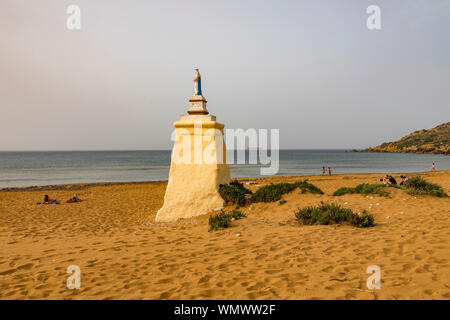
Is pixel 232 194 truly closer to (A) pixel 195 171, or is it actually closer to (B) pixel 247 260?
(A) pixel 195 171

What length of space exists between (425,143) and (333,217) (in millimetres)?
113797

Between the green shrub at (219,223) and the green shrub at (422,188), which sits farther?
the green shrub at (422,188)

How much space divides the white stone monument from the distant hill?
8804 centimetres

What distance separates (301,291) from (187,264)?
2134 millimetres

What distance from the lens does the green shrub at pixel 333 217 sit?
6.51 meters

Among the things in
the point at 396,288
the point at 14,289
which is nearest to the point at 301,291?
the point at 396,288

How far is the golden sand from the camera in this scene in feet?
11.5

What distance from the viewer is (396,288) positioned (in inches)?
130

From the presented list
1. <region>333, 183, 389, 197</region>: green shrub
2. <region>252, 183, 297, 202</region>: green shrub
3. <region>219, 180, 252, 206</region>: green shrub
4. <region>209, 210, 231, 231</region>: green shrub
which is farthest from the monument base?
<region>333, 183, 389, 197</region>: green shrub

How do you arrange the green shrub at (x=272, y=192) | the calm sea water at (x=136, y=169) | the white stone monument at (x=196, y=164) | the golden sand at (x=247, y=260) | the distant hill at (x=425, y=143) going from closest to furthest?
the golden sand at (x=247, y=260) < the white stone monument at (x=196, y=164) < the green shrub at (x=272, y=192) < the calm sea water at (x=136, y=169) < the distant hill at (x=425, y=143)

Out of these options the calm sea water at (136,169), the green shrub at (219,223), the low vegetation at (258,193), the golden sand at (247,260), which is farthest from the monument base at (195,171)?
the calm sea water at (136,169)

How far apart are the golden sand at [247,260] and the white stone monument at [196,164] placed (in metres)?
2.18

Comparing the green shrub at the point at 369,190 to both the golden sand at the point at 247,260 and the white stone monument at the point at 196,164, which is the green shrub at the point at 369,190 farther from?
the white stone monument at the point at 196,164

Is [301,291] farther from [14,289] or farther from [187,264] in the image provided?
[14,289]
